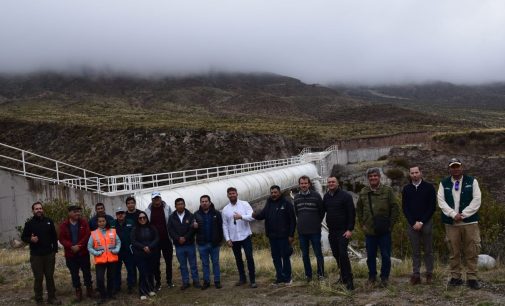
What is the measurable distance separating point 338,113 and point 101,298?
13827cm

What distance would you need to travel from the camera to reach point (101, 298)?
9008 millimetres

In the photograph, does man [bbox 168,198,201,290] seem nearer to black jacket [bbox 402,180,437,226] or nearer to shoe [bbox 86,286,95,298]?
shoe [bbox 86,286,95,298]

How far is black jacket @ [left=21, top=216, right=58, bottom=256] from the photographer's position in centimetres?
882

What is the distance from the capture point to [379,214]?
8398mm

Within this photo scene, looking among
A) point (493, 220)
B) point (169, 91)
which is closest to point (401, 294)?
point (493, 220)

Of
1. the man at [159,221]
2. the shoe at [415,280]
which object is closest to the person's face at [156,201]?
the man at [159,221]

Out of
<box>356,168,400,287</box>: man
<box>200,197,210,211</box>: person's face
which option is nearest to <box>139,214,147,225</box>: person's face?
<box>200,197,210,211</box>: person's face

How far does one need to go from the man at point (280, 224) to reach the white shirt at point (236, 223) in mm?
211

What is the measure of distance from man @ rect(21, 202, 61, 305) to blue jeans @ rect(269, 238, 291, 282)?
162 inches

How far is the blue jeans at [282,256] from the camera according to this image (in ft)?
30.5

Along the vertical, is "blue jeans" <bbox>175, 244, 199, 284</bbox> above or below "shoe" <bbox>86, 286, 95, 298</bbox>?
above

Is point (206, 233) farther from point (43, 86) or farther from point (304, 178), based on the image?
point (43, 86)

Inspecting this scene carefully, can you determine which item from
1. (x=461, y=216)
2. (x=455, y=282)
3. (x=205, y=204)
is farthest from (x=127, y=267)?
(x=461, y=216)

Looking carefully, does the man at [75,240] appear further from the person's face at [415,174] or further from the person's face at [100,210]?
the person's face at [415,174]
